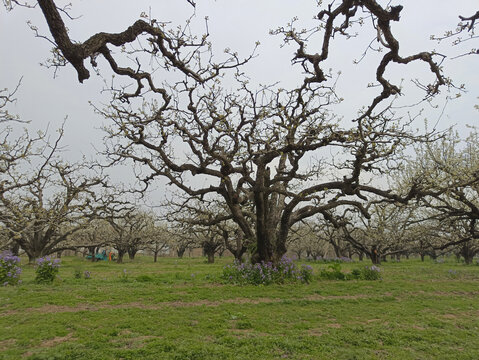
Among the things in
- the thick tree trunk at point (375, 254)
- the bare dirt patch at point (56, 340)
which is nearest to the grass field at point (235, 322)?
the bare dirt patch at point (56, 340)

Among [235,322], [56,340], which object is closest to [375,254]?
[235,322]

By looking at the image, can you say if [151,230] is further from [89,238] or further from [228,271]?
[228,271]

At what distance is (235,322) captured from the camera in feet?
20.8

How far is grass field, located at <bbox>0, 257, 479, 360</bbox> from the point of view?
186 inches

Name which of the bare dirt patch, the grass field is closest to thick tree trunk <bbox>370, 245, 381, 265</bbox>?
the grass field

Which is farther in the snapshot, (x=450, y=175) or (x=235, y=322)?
(x=450, y=175)

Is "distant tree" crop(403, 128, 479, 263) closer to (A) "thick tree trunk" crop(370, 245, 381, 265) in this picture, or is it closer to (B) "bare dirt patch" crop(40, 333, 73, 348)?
(A) "thick tree trunk" crop(370, 245, 381, 265)

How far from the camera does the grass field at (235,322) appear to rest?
15.5ft

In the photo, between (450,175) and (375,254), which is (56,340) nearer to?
(450,175)

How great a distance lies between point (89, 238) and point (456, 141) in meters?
35.8

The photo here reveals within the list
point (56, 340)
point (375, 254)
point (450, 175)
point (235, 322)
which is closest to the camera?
point (56, 340)

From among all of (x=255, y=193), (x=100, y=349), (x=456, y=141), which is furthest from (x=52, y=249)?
(x=456, y=141)

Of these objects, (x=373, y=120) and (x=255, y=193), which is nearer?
(x=373, y=120)

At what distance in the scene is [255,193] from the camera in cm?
1149
